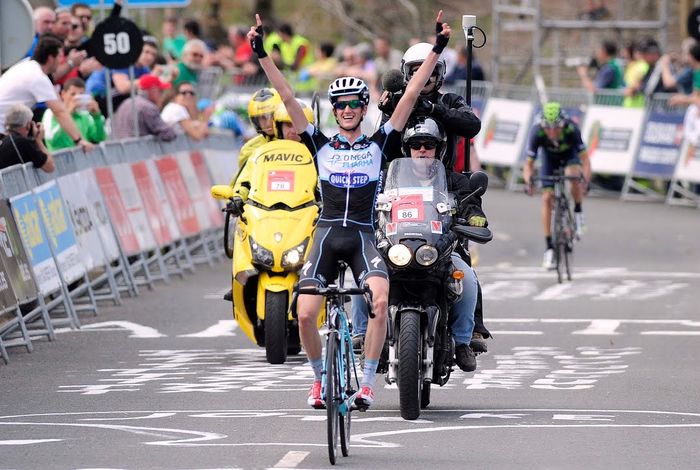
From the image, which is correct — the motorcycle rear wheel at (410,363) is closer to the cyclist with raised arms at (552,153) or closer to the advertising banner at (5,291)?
the advertising banner at (5,291)

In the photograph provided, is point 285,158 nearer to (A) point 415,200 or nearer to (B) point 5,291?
(B) point 5,291

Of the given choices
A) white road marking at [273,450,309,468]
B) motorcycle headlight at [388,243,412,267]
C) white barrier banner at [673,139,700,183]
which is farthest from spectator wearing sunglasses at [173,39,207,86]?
white road marking at [273,450,309,468]

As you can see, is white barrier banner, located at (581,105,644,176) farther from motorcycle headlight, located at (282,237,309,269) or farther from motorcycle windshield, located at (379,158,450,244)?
motorcycle windshield, located at (379,158,450,244)

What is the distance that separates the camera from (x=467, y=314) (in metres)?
11.0

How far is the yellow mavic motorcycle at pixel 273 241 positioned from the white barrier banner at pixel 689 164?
14.6m

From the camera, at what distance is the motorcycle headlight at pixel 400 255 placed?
10.4 meters

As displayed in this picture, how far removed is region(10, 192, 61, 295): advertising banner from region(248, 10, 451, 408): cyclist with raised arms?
16.2 ft

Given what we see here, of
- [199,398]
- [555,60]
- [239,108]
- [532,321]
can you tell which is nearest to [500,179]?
[555,60]

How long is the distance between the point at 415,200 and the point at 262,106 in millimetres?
4071

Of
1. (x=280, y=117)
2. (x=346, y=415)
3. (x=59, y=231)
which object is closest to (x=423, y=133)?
(x=346, y=415)

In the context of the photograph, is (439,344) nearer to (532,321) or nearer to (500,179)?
(532,321)

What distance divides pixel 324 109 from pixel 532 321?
1692 cm

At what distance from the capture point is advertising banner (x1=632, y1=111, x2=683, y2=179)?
28141 mm

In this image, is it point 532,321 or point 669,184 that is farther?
point 669,184
